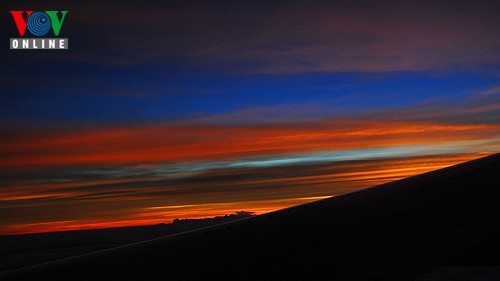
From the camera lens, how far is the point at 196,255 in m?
5.13

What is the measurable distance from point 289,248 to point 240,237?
2.29 feet

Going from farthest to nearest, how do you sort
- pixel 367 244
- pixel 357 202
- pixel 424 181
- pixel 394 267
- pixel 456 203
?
pixel 424 181, pixel 357 202, pixel 456 203, pixel 367 244, pixel 394 267

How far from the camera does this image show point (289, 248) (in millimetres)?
4957

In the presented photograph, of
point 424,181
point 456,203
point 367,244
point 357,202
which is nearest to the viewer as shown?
point 367,244

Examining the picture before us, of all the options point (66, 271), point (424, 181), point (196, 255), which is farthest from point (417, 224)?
point (66, 271)

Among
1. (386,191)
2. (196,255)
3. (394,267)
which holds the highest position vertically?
(386,191)

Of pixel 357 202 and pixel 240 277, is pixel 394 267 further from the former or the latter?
pixel 357 202

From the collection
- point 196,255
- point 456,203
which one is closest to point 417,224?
point 456,203

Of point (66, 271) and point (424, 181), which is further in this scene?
point (424, 181)

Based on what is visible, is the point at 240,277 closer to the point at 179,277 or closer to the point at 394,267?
the point at 179,277

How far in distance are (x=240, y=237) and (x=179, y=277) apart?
107 centimetres

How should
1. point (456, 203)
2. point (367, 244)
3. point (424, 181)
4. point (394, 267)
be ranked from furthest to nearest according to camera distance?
point (424, 181), point (456, 203), point (367, 244), point (394, 267)

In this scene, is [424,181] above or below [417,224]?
above

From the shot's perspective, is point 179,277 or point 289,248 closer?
point 179,277
